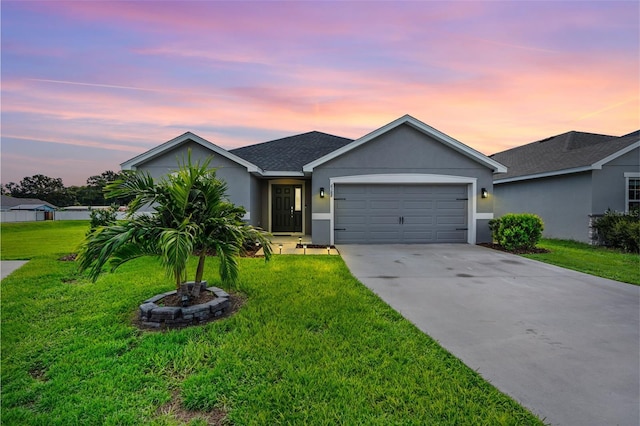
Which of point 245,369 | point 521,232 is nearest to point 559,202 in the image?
point 521,232

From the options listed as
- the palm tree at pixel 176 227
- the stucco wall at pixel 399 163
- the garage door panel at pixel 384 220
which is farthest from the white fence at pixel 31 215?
the palm tree at pixel 176 227

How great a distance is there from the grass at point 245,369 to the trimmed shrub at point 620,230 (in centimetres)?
1056

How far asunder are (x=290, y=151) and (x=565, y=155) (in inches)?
500

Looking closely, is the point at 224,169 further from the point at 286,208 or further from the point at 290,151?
the point at 290,151

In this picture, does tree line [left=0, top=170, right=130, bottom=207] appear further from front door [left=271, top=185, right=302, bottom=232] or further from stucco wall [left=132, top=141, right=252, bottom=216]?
front door [left=271, top=185, right=302, bottom=232]

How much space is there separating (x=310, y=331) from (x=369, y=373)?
1.08 meters

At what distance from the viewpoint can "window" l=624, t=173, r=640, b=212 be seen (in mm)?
11430

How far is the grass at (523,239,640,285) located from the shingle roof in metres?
8.83

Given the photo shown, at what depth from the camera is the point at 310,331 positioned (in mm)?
3654

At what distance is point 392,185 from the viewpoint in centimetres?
1121

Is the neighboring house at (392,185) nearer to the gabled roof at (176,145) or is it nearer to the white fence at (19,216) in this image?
the gabled roof at (176,145)

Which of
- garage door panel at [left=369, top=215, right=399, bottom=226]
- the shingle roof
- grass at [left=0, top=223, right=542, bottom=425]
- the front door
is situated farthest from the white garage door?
grass at [left=0, top=223, right=542, bottom=425]

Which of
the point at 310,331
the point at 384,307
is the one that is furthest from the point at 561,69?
the point at 310,331

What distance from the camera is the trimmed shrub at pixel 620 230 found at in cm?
966
